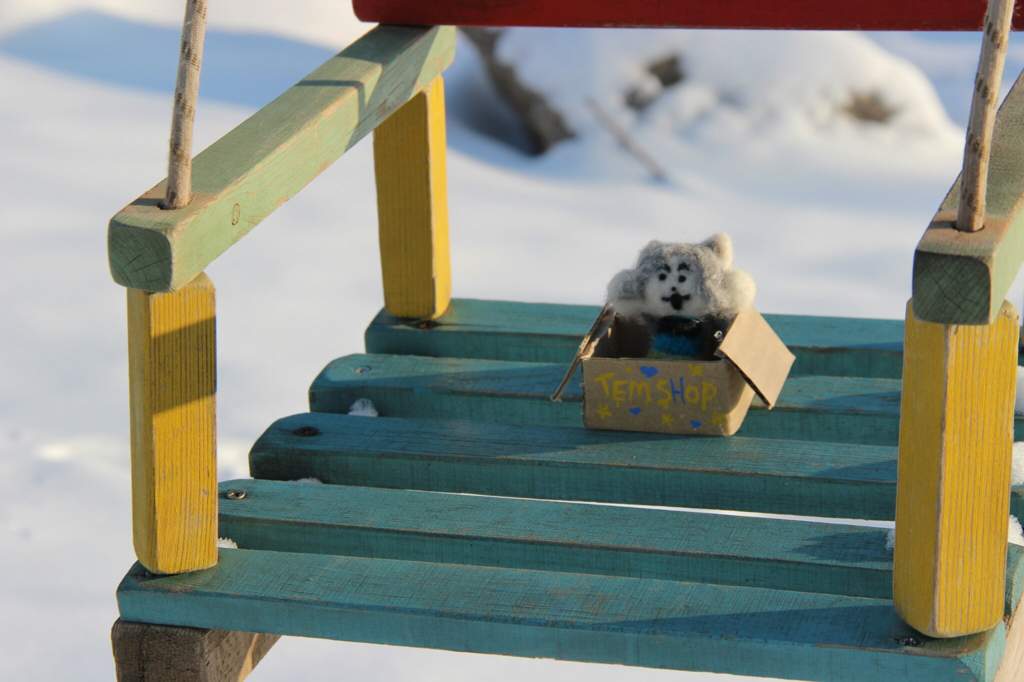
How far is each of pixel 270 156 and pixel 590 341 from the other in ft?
2.12

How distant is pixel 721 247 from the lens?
115 inches

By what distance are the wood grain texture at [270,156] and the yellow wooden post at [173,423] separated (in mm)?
73

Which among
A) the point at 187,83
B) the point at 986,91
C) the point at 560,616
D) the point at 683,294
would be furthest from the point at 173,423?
the point at 986,91

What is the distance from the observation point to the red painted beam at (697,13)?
9.99 feet

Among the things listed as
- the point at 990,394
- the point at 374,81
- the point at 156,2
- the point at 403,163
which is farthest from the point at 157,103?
the point at 990,394

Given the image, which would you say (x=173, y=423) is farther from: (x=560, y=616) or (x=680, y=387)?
(x=680, y=387)

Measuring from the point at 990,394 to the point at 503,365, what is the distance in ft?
3.96

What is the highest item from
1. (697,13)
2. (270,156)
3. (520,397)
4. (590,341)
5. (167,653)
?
(697,13)

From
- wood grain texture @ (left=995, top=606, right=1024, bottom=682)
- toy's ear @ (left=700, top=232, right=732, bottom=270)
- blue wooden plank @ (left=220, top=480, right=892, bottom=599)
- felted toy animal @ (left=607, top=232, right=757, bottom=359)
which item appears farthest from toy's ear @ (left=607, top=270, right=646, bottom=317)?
wood grain texture @ (left=995, top=606, right=1024, bottom=682)

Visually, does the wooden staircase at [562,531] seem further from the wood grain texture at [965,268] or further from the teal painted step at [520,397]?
the wood grain texture at [965,268]

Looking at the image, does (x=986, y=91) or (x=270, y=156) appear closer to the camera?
(x=986, y=91)

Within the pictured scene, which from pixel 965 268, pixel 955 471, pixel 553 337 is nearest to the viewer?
pixel 965 268

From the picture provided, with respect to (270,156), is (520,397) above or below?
below

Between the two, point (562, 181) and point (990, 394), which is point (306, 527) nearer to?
point (990, 394)
